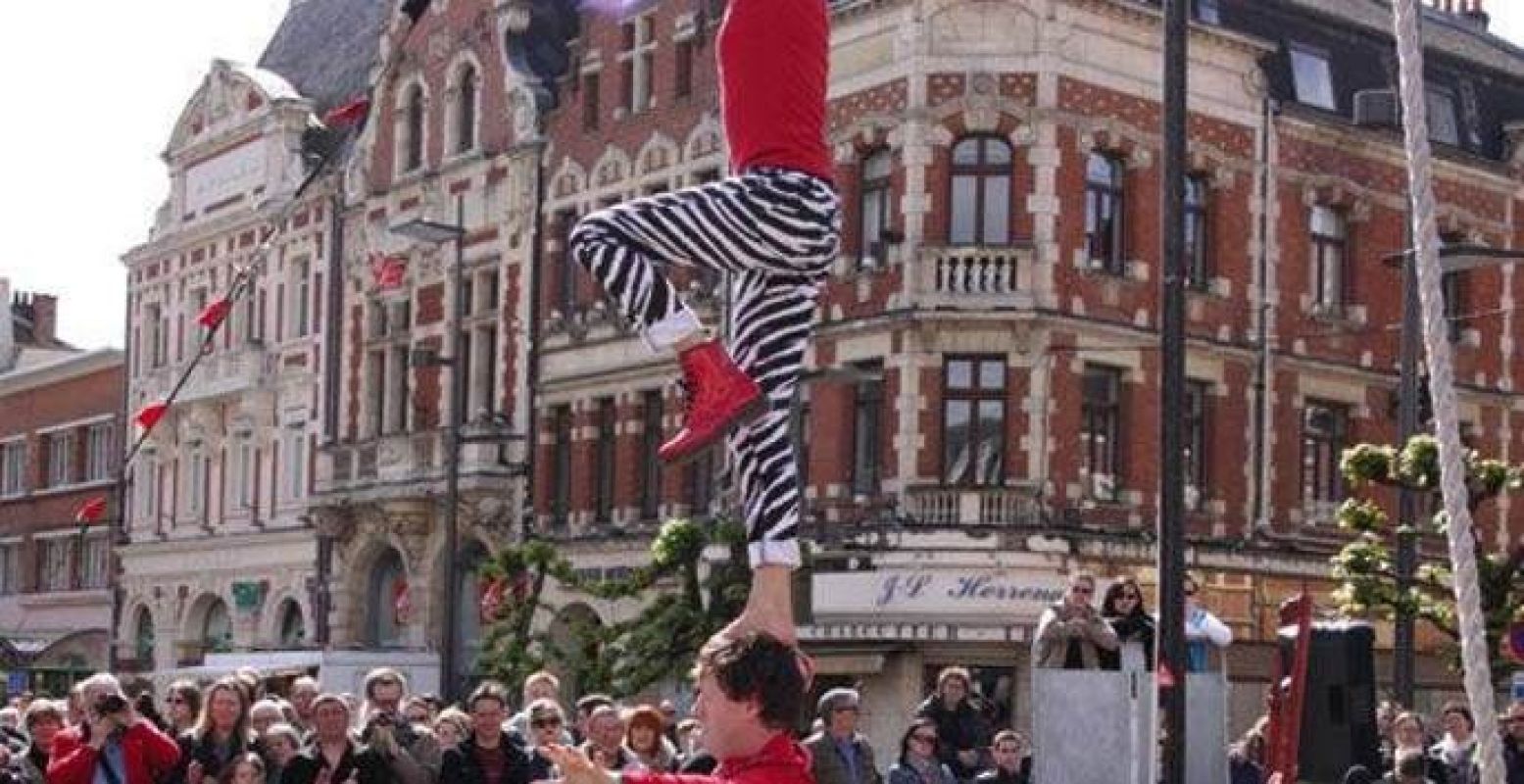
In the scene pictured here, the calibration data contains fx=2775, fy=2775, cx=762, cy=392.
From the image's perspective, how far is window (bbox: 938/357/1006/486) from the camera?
3378 centimetres

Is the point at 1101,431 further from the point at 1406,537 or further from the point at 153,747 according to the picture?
the point at 153,747

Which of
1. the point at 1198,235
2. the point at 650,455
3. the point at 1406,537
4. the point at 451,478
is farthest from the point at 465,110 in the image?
the point at 1406,537

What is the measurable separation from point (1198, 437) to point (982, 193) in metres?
4.44

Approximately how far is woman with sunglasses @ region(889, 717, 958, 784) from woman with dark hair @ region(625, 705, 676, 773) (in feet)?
6.80

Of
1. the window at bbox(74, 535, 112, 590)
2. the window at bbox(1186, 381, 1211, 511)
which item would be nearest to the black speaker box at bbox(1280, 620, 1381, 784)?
the window at bbox(1186, 381, 1211, 511)

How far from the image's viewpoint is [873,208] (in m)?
35.0

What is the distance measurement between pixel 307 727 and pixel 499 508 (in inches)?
1055

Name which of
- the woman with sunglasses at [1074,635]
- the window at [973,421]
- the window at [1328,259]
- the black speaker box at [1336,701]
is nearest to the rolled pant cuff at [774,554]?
the black speaker box at [1336,701]

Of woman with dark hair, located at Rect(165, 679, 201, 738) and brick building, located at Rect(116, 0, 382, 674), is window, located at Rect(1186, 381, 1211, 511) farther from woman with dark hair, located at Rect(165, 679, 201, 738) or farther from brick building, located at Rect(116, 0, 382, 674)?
woman with dark hair, located at Rect(165, 679, 201, 738)

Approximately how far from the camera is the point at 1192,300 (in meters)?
35.7

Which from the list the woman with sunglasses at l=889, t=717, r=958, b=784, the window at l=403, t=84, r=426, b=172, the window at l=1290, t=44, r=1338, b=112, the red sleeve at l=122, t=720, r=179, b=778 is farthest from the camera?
the window at l=403, t=84, r=426, b=172

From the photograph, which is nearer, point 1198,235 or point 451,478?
point 451,478

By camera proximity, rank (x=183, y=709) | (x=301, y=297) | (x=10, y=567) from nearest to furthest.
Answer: (x=183, y=709)
(x=301, y=297)
(x=10, y=567)

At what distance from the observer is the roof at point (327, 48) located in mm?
47781
